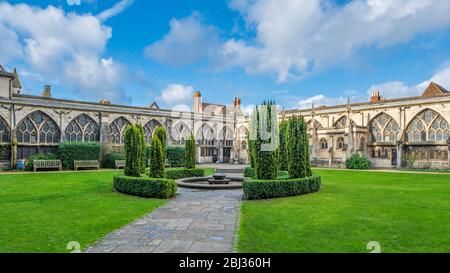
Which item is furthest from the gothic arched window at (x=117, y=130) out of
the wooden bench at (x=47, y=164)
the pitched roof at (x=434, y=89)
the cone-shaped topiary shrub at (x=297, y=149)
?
the pitched roof at (x=434, y=89)

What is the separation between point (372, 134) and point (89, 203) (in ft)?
132

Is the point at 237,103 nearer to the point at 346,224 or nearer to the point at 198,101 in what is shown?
the point at 198,101

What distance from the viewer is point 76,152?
33062 mm

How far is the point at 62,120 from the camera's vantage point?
116ft

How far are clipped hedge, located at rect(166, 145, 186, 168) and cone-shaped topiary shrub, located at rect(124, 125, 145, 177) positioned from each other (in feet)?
73.4

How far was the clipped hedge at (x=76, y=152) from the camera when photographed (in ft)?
106

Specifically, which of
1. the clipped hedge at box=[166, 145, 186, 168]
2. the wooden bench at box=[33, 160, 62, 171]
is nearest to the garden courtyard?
the wooden bench at box=[33, 160, 62, 171]

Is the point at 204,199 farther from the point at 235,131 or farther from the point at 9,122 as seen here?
the point at 235,131

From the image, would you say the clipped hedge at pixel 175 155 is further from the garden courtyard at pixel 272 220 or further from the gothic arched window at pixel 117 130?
the garden courtyard at pixel 272 220

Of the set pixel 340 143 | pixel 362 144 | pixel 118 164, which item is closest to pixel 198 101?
pixel 340 143

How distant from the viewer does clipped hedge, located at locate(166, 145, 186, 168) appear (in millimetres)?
39303

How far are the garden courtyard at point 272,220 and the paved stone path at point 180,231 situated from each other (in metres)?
0.10

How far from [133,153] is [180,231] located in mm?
9316
